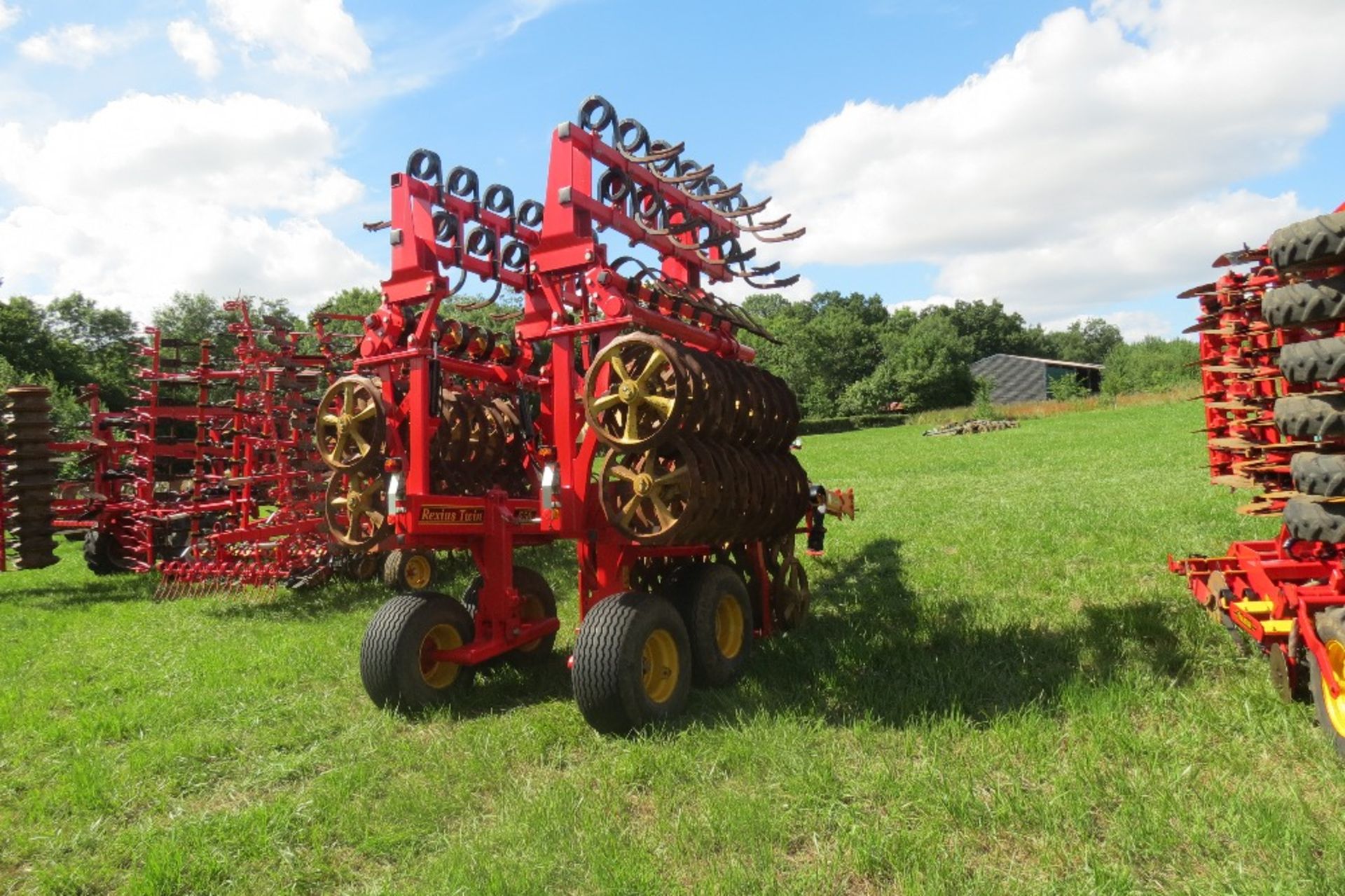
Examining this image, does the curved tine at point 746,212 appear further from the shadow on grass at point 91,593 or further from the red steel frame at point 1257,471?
the shadow on grass at point 91,593

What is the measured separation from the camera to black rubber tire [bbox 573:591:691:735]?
4754mm

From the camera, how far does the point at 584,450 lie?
562 centimetres

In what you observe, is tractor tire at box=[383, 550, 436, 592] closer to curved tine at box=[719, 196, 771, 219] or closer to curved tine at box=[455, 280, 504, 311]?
curved tine at box=[455, 280, 504, 311]

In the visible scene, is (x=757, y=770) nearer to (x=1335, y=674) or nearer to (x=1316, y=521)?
(x=1335, y=674)

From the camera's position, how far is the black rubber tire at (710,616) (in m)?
5.74

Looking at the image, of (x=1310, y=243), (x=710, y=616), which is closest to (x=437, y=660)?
(x=710, y=616)

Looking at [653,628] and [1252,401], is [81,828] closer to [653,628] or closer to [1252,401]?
[653,628]

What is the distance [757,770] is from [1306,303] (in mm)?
3215

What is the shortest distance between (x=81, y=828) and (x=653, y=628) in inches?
114

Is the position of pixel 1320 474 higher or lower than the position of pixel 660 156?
lower

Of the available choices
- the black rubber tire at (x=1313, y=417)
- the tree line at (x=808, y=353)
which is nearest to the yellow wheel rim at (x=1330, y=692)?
the black rubber tire at (x=1313, y=417)

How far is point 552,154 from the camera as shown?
19.5 feet

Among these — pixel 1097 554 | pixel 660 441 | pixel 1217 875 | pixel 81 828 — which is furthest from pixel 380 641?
pixel 1097 554

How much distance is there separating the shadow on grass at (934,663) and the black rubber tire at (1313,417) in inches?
71.1
